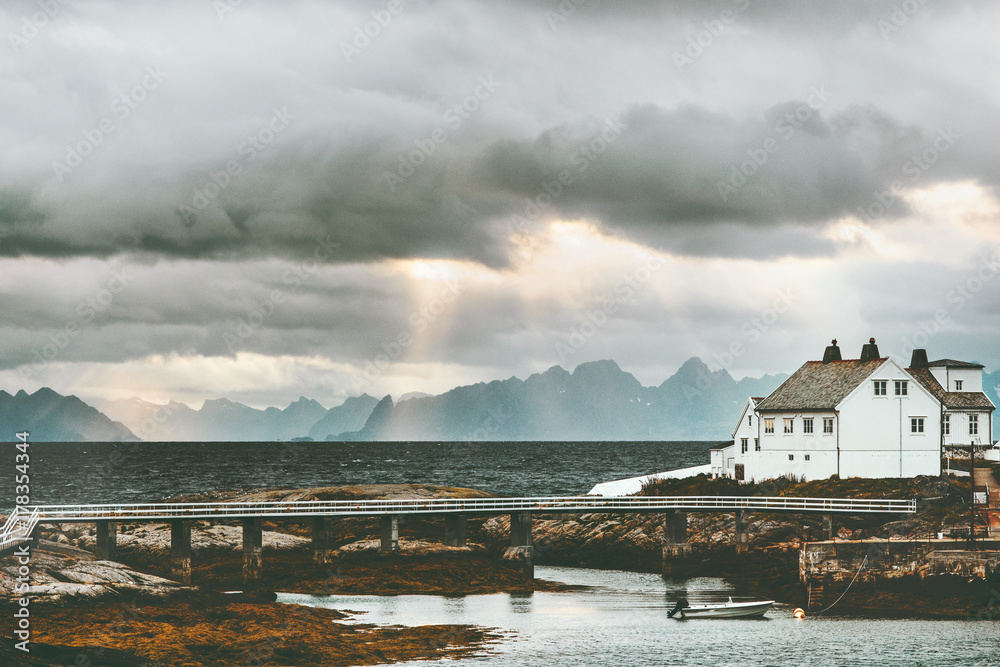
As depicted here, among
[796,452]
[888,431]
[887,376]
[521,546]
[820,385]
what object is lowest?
[521,546]

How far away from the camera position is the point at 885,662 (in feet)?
129

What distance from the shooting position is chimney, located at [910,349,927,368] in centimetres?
8288

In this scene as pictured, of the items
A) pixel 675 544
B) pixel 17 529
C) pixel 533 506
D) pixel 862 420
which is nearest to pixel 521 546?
pixel 533 506

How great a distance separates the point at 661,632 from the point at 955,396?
45603 millimetres

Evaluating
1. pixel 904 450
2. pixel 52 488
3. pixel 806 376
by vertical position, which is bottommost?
pixel 52 488

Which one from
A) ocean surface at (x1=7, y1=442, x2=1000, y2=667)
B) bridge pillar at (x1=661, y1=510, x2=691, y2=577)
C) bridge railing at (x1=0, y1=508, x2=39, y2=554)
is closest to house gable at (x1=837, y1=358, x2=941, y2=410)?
bridge pillar at (x1=661, y1=510, x2=691, y2=577)

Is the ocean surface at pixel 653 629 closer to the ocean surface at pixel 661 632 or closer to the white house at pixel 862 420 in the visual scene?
the ocean surface at pixel 661 632

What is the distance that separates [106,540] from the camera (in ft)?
178

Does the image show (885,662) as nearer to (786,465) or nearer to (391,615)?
(391,615)

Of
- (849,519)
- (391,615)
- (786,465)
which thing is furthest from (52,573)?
(786,465)

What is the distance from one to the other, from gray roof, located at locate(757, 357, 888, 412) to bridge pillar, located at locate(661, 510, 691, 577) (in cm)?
1663

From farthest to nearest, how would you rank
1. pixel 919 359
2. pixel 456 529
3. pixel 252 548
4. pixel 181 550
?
1. pixel 919 359
2. pixel 456 529
3. pixel 252 548
4. pixel 181 550

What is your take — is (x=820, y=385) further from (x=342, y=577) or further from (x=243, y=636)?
(x=243, y=636)

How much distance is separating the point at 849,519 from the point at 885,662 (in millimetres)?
24739
